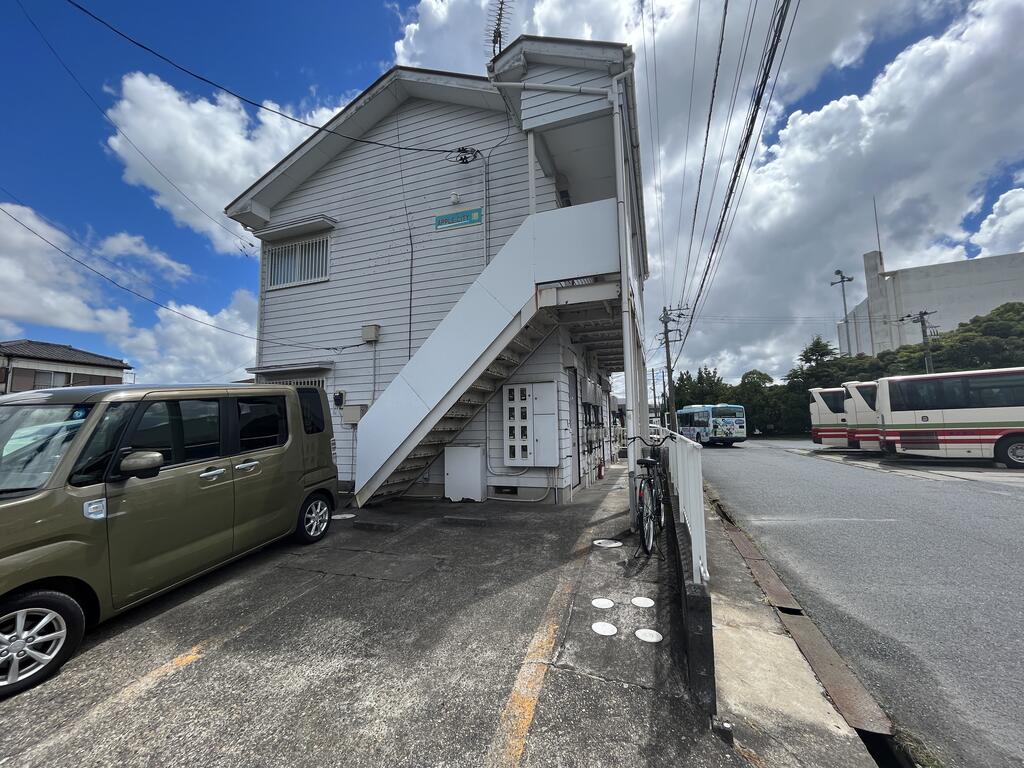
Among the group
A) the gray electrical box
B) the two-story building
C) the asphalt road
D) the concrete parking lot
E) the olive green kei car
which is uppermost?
the two-story building

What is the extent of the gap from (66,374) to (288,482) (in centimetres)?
2507

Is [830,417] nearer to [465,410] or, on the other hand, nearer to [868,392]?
[868,392]

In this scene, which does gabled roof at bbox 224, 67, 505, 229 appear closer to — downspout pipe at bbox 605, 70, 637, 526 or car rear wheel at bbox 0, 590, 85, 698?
downspout pipe at bbox 605, 70, 637, 526

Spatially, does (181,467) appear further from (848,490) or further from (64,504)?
(848,490)

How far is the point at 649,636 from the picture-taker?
A: 2738 mm

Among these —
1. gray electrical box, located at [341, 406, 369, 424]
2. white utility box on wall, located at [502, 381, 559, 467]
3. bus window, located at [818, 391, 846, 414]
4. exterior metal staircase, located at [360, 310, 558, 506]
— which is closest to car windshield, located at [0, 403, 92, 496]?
exterior metal staircase, located at [360, 310, 558, 506]

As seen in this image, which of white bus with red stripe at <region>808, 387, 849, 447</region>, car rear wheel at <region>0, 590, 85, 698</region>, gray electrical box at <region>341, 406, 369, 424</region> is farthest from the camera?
white bus with red stripe at <region>808, 387, 849, 447</region>

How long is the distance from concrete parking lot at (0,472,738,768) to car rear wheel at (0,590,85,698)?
0.09m

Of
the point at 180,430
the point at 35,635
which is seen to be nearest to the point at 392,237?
the point at 180,430

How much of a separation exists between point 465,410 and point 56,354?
26.0 metres

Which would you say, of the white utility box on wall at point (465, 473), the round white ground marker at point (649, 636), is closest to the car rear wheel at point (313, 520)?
the white utility box on wall at point (465, 473)

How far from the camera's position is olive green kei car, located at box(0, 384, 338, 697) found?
240 cm

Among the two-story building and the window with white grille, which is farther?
the window with white grille

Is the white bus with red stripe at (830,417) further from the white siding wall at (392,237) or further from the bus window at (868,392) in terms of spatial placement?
the white siding wall at (392,237)
